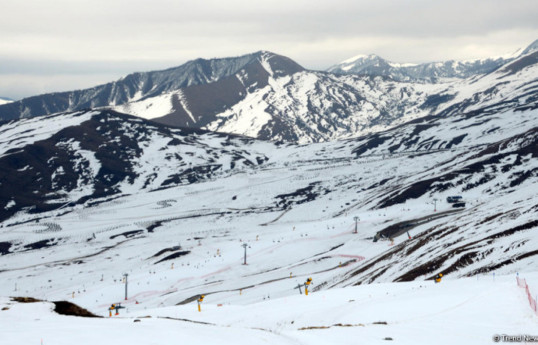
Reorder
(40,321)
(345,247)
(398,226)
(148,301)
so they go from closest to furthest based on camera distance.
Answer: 1. (40,321)
2. (148,301)
3. (345,247)
4. (398,226)

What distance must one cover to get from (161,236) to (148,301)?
336 feet

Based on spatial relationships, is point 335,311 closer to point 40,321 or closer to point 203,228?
point 40,321

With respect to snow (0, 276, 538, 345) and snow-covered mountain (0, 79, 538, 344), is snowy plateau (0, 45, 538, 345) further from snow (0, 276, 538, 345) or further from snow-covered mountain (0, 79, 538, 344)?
snow-covered mountain (0, 79, 538, 344)

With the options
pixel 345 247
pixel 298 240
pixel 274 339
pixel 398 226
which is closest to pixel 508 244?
pixel 274 339

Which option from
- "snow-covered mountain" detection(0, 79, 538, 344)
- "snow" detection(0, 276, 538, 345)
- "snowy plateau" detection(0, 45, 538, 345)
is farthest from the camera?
"snow-covered mountain" detection(0, 79, 538, 344)

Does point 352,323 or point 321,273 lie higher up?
point 352,323

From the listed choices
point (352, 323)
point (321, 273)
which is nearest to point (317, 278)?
point (321, 273)

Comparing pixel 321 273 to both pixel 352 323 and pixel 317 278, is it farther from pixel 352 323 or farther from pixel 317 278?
pixel 352 323

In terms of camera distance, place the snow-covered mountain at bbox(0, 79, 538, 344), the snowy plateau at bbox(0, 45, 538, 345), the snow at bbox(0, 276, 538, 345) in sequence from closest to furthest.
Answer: the snow at bbox(0, 276, 538, 345)
the snowy plateau at bbox(0, 45, 538, 345)
the snow-covered mountain at bbox(0, 79, 538, 344)

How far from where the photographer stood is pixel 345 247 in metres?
105

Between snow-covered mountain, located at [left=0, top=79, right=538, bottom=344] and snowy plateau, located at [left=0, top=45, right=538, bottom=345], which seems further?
snow-covered mountain, located at [left=0, top=79, right=538, bottom=344]

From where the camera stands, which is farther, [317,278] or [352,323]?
[317,278]

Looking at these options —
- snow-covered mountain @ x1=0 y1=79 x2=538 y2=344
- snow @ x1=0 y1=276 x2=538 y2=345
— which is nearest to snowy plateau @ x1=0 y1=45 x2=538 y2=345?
snow @ x1=0 y1=276 x2=538 y2=345

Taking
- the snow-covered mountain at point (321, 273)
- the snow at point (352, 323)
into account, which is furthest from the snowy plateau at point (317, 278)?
the snow-covered mountain at point (321, 273)
